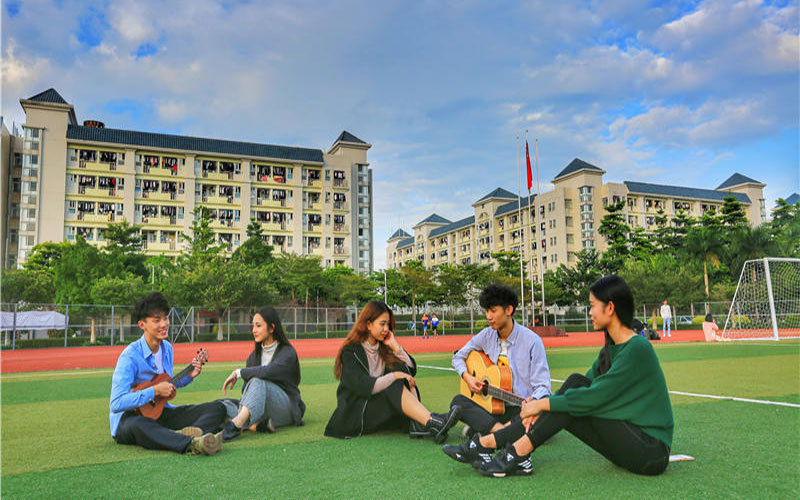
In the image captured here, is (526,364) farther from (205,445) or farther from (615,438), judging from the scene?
(205,445)

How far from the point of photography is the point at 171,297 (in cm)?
3756

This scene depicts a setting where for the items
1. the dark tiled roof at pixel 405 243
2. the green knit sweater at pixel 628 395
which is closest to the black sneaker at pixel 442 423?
the green knit sweater at pixel 628 395

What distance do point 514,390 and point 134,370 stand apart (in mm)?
3157

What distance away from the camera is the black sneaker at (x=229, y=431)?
16.5ft

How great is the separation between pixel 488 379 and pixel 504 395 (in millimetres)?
Answer: 384

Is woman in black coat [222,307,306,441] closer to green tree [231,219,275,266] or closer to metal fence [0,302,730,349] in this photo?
metal fence [0,302,730,349]

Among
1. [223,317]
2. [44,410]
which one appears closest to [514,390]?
[44,410]

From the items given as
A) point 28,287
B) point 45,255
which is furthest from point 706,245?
point 45,255

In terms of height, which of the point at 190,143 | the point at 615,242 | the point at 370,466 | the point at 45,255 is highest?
the point at 190,143

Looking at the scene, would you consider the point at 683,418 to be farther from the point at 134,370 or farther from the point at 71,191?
the point at 71,191

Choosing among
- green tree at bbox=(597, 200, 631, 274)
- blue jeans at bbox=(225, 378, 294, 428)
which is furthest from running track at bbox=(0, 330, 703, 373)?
green tree at bbox=(597, 200, 631, 274)

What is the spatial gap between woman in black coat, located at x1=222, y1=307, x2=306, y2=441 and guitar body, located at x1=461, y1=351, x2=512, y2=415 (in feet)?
5.84

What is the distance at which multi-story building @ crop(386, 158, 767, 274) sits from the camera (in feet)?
257

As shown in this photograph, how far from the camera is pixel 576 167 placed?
80.3 metres
